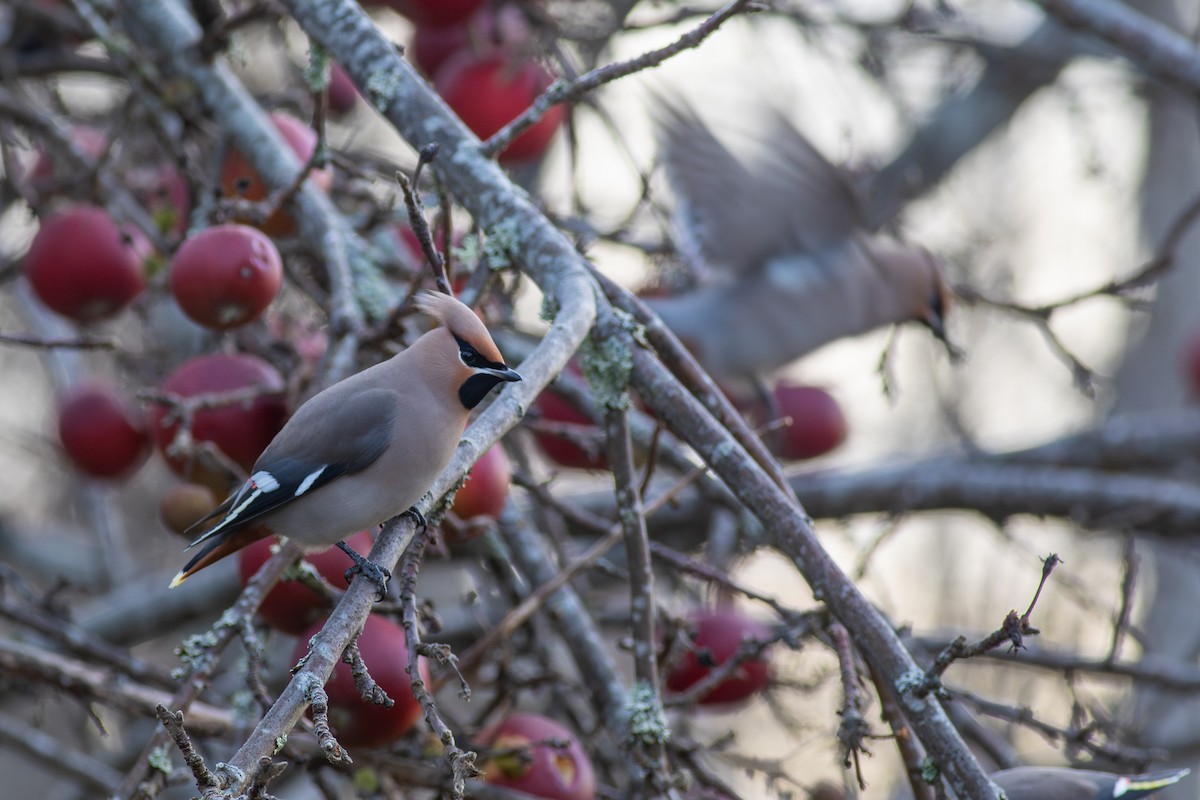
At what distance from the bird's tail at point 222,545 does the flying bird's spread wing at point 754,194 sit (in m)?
2.00

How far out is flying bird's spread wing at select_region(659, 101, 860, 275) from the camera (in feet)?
12.3

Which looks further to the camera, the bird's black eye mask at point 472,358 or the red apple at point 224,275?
the red apple at point 224,275

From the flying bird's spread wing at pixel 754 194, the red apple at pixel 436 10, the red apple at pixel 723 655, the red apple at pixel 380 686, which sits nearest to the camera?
the red apple at pixel 380 686

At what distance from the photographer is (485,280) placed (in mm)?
A: 2262

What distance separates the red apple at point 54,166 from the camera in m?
3.48

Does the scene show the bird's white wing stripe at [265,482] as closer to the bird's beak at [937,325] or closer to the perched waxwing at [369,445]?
the perched waxwing at [369,445]

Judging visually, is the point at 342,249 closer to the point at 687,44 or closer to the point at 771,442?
the point at 687,44

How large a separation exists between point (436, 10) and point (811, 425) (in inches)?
61.4

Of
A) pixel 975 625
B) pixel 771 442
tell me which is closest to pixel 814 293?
pixel 771 442

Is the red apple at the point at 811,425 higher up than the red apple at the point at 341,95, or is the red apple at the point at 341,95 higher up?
the red apple at the point at 341,95

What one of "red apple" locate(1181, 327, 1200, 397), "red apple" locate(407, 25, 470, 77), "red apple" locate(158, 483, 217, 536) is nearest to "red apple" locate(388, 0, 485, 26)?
"red apple" locate(407, 25, 470, 77)

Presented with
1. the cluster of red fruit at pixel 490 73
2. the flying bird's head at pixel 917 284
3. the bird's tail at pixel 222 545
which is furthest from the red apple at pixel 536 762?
the flying bird's head at pixel 917 284

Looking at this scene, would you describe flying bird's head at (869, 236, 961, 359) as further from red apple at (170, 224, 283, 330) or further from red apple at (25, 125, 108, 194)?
red apple at (25, 125, 108, 194)

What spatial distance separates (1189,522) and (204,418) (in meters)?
2.92
